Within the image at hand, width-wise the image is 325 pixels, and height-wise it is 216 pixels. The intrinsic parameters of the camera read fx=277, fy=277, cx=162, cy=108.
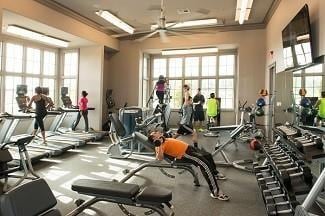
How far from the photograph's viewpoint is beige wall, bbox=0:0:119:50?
6609 millimetres

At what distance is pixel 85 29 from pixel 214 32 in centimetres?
472

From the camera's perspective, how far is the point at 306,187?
283 centimetres

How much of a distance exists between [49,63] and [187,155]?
862cm

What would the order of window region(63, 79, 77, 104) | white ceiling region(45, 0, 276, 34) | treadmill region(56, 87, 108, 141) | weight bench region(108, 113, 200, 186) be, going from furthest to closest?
1. window region(63, 79, 77, 104)
2. treadmill region(56, 87, 108, 141)
3. white ceiling region(45, 0, 276, 34)
4. weight bench region(108, 113, 200, 186)

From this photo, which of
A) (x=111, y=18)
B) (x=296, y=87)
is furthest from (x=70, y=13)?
(x=296, y=87)

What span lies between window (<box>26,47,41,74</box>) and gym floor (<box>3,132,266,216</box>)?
4.58 metres

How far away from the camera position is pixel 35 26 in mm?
7848

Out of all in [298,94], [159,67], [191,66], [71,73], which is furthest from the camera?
[159,67]

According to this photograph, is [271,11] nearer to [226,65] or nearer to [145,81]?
[226,65]

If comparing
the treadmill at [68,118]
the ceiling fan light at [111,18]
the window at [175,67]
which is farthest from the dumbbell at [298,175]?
the window at [175,67]

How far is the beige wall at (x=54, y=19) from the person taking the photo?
6609mm

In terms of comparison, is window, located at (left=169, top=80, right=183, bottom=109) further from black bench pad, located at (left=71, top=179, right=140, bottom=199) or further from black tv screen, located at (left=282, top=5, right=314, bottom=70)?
black bench pad, located at (left=71, top=179, right=140, bottom=199)

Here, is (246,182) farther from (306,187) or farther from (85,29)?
(85,29)

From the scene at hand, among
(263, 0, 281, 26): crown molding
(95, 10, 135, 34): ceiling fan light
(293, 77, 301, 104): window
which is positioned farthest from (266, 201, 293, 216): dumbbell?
(95, 10, 135, 34): ceiling fan light
